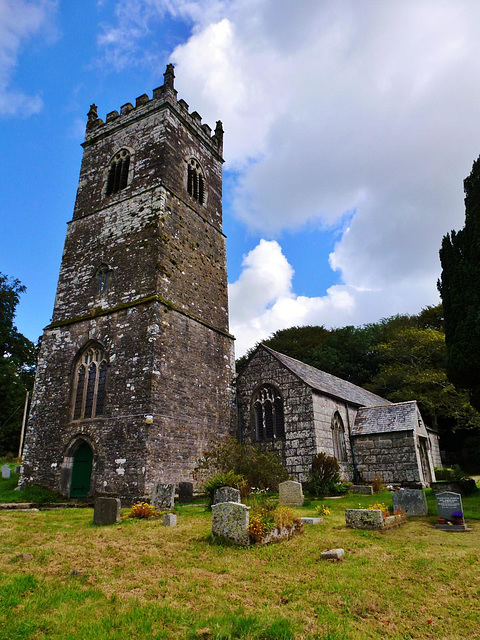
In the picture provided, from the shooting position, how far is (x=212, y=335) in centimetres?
1973

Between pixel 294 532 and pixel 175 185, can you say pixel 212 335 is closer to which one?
pixel 175 185

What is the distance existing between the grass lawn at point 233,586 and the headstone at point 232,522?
35cm

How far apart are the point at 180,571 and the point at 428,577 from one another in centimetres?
366

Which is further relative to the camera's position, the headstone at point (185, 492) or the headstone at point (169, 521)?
the headstone at point (185, 492)

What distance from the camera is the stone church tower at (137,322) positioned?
15430 mm

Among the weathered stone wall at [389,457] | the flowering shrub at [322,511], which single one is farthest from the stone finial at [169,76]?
the flowering shrub at [322,511]

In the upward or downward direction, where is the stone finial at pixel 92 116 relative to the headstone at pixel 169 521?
upward

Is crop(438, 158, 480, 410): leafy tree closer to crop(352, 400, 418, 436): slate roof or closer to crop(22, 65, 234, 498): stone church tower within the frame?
crop(352, 400, 418, 436): slate roof

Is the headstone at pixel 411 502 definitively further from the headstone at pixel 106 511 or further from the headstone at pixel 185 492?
the headstone at pixel 106 511

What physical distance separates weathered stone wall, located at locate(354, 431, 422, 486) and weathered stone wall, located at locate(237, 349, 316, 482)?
14.3 ft

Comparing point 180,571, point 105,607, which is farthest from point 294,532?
point 105,607

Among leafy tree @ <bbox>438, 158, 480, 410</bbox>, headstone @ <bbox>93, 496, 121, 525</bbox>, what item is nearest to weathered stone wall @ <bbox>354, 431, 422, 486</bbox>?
leafy tree @ <bbox>438, 158, 480, 410</bbox>

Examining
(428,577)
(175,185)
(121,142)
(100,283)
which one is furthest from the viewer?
(121,142)

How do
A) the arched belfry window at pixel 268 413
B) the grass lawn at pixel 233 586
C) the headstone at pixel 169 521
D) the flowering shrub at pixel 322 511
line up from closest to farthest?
the grass lawn at pixel 233 586, the headstone at pixel 169 521, the flowering shrub at pixel 322 511, the arched belfry window at pixel 268 413
